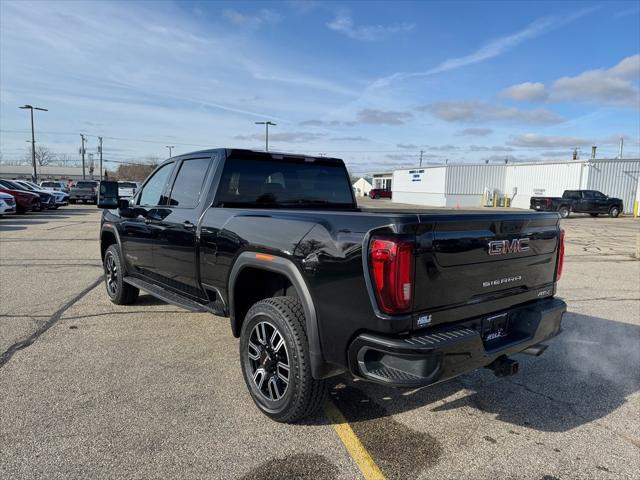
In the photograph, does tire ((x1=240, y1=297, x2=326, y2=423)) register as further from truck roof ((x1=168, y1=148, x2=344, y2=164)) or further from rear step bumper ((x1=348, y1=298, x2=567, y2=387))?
truck roof ((x1=168, y1=148, x2=344, y2=164))

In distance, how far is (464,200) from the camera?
43.7m

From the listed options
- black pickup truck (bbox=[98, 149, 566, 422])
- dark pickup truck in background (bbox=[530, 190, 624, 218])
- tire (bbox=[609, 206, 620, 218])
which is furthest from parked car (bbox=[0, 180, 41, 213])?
tire (bbox=[609, 206, 620, 218])

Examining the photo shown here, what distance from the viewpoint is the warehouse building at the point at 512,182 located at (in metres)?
34.2

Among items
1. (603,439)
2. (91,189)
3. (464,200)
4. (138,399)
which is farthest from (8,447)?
(464,200)

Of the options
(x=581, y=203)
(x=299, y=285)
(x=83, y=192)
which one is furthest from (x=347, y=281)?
(x=83, y=192)

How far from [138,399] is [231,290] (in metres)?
1.06

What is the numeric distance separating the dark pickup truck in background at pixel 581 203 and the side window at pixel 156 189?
27.1m

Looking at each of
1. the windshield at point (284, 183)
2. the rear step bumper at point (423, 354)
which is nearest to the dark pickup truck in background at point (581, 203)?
the windshield at point (284, 183)

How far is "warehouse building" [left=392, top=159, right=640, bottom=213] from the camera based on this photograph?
34.2 metres

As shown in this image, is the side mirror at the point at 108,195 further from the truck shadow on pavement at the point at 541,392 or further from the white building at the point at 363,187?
the white building at the point at 363,187

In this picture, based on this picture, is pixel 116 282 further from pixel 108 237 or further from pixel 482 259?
pixel 482 259

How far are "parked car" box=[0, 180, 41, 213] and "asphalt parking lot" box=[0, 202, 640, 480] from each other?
1875cm

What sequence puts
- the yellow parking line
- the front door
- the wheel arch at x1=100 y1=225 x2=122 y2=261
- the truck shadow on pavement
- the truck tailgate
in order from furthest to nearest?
the wheel arch at x1=100 y1=225 x2=122 y2=261, the front door, the truck shadow on pavement, the yellow parking line, the truck tailgate

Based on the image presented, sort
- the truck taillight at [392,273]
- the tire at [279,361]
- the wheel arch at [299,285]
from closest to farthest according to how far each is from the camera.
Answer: the truck taillight at [392,273] < the wheel arch at [299,285] < the tire at [279,361]
